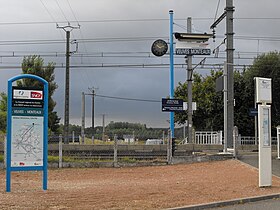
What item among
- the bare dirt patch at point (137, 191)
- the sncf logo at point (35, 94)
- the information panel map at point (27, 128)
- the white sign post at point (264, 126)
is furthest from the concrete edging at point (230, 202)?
the sncf logo at point (35, 94)

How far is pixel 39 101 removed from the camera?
14312 millimetres

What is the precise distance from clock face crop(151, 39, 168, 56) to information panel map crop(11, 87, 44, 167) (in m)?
20.0

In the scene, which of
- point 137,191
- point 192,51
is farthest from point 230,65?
point 137,191

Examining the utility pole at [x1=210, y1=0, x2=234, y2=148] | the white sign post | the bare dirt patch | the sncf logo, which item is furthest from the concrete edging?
the utility pole at [x1=210, y1=0, x2=234, y2=148]

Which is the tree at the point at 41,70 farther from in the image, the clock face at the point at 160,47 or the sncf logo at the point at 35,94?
the sncf logo at the point at 35,94

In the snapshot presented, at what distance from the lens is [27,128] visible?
14062mm

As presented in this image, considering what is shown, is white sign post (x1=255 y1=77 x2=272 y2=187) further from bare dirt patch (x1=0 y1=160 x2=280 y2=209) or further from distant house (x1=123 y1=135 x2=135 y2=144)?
distant house (x1=123 y1=135 x2=135 y2=144)

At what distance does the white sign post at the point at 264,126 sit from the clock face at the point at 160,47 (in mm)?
18740

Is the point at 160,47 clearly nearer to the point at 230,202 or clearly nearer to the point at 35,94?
the point at 35,94

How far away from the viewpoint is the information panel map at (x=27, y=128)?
13.9m

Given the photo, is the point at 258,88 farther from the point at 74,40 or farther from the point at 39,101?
the point at 74,40

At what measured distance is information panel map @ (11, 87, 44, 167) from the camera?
13891 millimetres

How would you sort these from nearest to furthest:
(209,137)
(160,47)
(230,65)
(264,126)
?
(264,126)
(230,65)
(160,47)
(209,137)

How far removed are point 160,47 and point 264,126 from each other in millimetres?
19466
